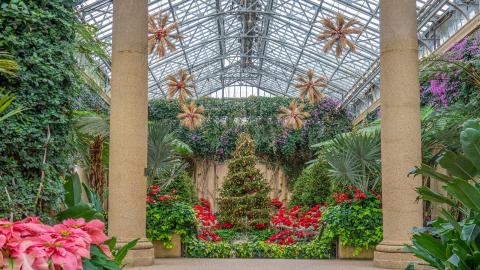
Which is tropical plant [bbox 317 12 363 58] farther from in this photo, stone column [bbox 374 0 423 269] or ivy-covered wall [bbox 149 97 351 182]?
stone column [bbox 374 0 423 269]

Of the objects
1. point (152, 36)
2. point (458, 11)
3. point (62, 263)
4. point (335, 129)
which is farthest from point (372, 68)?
point (62, 263)

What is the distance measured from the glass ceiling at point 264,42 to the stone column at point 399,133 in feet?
27.5

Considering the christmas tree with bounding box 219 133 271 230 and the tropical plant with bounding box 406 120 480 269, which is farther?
the christmas tree with bounding box 219 133 271 230

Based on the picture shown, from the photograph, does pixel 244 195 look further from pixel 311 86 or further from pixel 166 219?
pixel 166 219

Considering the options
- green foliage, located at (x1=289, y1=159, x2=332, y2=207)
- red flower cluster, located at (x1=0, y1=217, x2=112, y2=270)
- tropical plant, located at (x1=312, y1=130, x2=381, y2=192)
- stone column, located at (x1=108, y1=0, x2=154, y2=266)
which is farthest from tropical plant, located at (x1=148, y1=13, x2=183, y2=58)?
red flower cluster, located at (x1=0, y1=217, x2=112, y2=270)

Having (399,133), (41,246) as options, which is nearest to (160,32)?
(399,133)

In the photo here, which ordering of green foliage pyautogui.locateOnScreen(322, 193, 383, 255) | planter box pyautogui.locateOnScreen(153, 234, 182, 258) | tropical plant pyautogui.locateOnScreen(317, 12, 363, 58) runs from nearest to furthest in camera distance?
green foliage pyautogui.locateOnScreen(322, 193, 383, 255) → planter box pyautogui.locateOnScreen(153, 234, 182, 258) → tropical plant pyautogui.locateOnScreen(317, 12, 363, 58)

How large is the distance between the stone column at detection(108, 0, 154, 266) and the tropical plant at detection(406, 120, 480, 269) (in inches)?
137

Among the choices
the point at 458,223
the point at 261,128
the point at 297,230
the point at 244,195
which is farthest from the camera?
the point at 261,128

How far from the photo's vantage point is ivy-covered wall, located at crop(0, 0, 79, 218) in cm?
354

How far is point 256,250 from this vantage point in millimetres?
9562

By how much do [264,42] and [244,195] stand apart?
46.2 feet

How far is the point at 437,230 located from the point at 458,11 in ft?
39.0

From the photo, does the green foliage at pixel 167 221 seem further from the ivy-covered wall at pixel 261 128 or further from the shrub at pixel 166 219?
the ivy-covered wall at pixel 261 128
